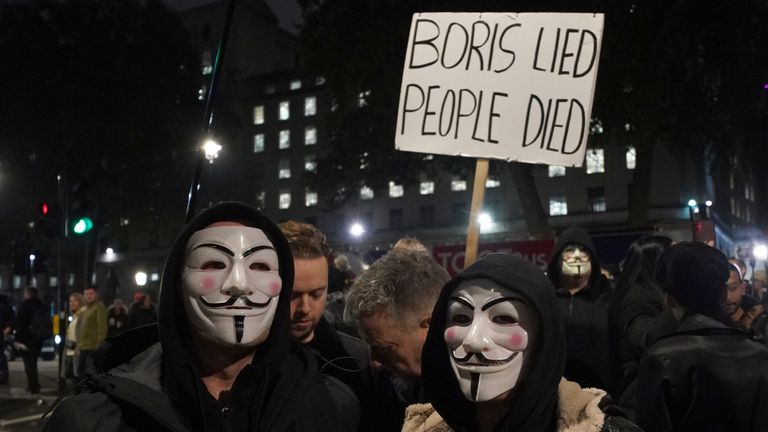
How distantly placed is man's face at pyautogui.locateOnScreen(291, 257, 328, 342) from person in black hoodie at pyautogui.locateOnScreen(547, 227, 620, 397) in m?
1.70

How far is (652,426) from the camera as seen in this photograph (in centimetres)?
343

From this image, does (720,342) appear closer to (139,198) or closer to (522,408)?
(522,408)

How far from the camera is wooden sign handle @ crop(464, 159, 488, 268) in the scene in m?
4.17

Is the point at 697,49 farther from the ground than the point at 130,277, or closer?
farther from the ground

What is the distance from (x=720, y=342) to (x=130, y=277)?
83.2 m

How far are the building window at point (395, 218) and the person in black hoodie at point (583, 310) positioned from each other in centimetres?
6343

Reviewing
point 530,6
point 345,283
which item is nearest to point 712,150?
point 530,6

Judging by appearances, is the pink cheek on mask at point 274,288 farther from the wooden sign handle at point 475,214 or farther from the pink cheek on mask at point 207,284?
the wooden sign handle at point 475,214

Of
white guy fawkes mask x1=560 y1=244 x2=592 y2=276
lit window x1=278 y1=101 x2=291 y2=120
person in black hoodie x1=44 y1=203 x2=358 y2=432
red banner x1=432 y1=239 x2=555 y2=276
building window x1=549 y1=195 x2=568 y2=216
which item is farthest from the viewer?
lit window x1=278 y1=101 x2=291 y2=120

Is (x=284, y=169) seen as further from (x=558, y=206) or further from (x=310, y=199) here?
(x=558, y=206)

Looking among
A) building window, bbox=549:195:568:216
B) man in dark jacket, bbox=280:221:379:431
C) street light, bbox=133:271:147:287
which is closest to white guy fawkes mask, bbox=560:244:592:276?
man in dark jacket, bbox=280:221:379:431

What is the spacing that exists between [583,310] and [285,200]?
7401cm

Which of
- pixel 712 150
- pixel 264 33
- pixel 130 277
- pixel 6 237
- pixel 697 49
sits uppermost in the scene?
pixel 264 33

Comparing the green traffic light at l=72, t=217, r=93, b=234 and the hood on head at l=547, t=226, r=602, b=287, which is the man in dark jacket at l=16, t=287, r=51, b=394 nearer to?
the green traffic light at l=72, t=217, r=93, b=234
